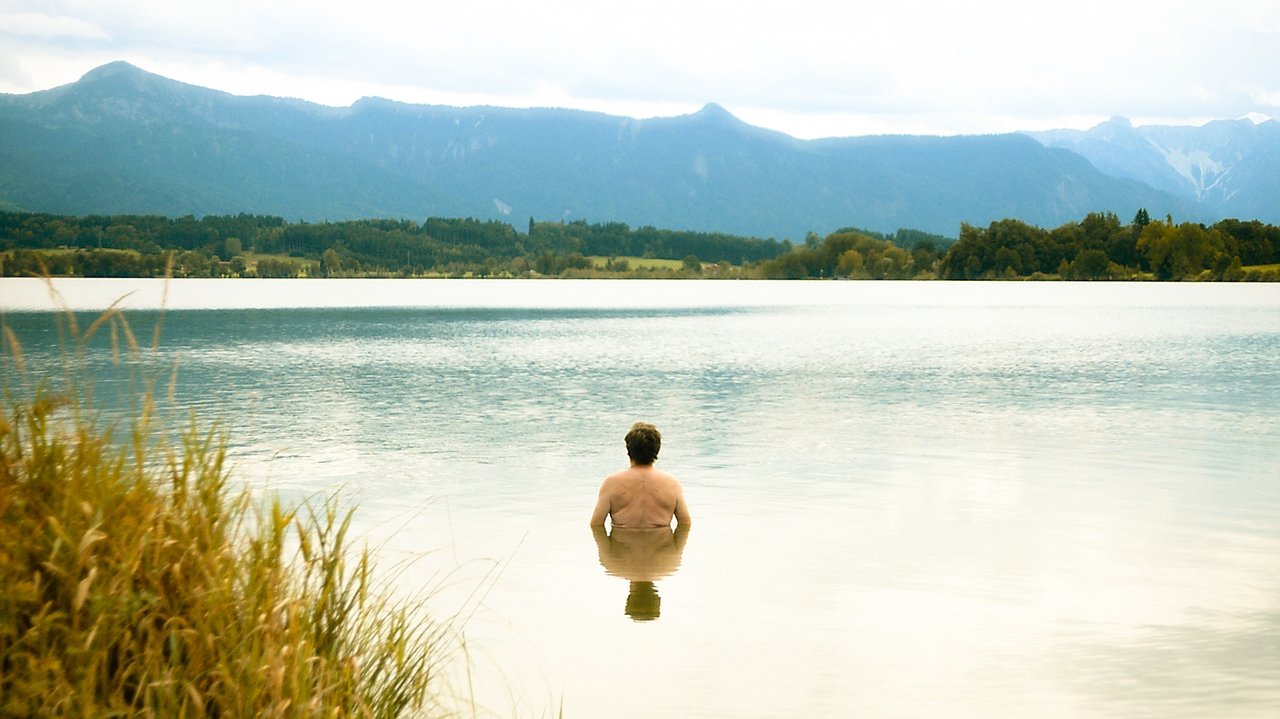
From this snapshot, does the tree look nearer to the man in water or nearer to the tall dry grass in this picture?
the man in water

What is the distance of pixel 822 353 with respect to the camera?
5025 centimetres

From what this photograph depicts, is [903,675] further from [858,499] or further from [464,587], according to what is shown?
[858,499]

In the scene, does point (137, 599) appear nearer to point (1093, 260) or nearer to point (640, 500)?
point (640, 500)

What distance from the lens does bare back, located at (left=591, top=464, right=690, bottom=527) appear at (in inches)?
538

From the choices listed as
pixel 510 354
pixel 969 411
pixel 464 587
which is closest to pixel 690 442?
pixel 969 411

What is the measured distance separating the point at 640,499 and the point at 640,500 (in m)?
0.01

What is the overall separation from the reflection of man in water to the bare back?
0.47ft

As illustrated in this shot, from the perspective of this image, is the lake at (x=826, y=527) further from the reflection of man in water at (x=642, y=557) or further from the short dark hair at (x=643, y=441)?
the short dark hair at (x=643, y=441)

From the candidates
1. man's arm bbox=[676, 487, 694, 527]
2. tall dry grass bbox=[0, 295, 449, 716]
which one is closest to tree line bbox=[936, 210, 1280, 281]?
man's arm bbox=[676, 487, 694, 527]

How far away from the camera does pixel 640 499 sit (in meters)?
13.7

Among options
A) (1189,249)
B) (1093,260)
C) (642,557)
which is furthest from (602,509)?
(1093,260)

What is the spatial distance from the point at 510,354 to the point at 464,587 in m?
37.7

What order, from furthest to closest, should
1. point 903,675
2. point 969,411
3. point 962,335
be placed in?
1. point 962,335
2. point 969,411
3. point 903,675

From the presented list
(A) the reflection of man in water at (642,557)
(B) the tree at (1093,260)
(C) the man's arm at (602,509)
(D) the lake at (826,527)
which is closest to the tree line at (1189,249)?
(B) the tree at (1093,260)
